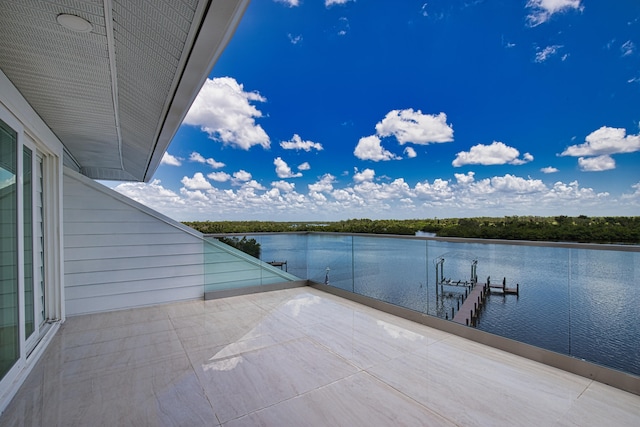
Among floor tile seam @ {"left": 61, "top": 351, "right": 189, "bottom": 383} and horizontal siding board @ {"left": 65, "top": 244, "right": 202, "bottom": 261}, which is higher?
horizontal siding board @ {"left": 65, "top": 244, "right": 202, "bottom": 261}

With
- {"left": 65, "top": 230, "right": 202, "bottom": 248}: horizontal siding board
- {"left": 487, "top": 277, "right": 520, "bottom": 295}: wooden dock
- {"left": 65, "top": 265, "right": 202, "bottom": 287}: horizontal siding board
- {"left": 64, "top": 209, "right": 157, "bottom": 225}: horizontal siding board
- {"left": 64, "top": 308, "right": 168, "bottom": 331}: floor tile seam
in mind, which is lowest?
{"left": 64, "top": 308, "right": 168, "bottom": 331}: floor tile seam

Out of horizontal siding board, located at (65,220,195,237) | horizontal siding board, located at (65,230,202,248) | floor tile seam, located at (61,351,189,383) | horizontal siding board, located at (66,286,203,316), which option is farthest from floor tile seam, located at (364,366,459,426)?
horizontal siding board, located at (65,220,195,237)

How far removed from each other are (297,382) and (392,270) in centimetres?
212

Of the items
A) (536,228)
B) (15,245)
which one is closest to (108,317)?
(15,245)

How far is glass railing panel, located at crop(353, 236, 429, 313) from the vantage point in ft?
11.4

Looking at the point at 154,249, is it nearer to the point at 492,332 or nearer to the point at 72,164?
the point at 72,164

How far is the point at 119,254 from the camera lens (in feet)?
13.8

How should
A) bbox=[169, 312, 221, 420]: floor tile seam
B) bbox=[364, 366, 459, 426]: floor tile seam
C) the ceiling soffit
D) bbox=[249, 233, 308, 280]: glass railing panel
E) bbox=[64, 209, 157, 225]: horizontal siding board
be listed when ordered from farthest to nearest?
bbox=[249, 233, 308, 280]: glass railing panel < bbox=[64, 209, 157, 225]: horizontal siding board < bbox=[169, 312, 221, 420]: floor tile seam < bbox=[364, 366, 459, 426]: floor tile seam < the ceiling soffit

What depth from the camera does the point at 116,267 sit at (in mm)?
4172

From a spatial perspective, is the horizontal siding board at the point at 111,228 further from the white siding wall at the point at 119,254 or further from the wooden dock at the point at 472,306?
the wooden dock at the point at 472,306

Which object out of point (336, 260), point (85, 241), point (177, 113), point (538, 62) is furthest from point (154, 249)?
point (538, 62)

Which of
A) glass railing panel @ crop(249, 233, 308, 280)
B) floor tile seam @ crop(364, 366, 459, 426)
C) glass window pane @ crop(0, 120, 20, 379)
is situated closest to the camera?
floor tile seam @ crop(364, 366, 459, 426)

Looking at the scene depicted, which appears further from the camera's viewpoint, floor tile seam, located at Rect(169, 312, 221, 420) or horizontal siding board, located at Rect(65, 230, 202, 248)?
horizontal siding board, located at Rect(65, 230, 202, 248)

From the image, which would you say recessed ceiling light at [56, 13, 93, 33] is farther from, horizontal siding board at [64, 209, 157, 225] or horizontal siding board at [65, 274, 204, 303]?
horizontal siding board at [65, 274, 204, 303]
